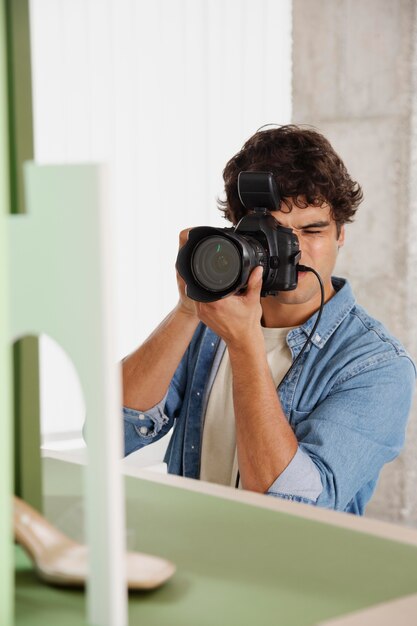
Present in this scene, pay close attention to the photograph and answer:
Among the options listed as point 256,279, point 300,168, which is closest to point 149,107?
point 300,168

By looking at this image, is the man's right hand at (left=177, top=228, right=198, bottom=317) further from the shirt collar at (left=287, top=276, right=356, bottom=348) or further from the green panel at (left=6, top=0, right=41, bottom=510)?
the green panel at (left=6, top=0, right=41, bottom=510)

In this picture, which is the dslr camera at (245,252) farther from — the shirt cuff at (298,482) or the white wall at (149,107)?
the white wall at (149,107)

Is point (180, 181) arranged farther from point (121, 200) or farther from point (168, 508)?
point (168, 508)

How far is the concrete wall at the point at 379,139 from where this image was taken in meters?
2.80

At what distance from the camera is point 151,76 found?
9.75ft

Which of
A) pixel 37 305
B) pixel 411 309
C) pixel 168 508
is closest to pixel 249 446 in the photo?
pixel 168 508

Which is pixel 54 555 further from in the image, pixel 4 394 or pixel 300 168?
pixel 300 168

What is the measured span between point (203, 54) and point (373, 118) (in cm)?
60

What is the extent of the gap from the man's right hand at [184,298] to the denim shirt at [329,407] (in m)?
0.13

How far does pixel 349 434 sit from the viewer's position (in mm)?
1450

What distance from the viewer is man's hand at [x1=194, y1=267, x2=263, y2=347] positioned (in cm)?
141

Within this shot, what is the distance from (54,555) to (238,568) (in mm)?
119

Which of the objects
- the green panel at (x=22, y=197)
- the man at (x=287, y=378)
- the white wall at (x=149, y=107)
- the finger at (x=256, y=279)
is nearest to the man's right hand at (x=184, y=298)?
the man at (x=287, y=378)

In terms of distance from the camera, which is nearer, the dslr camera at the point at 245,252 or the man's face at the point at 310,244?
the dslr camera at the point at 245,252
